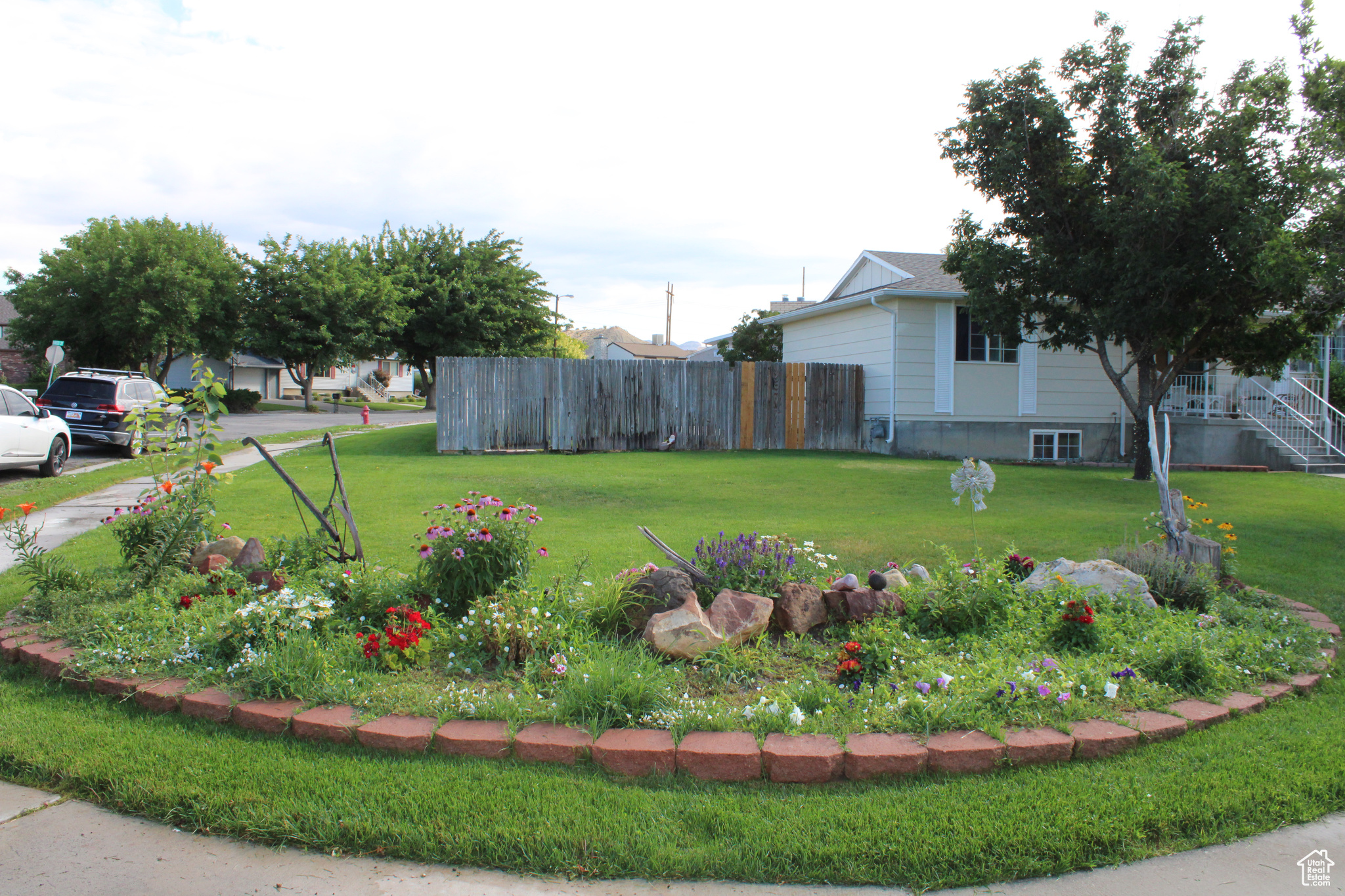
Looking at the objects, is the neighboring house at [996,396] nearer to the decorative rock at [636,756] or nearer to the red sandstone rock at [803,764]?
the red sandstone rock at [803,764]

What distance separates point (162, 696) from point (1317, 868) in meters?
Result: 4.43

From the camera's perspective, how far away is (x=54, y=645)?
164 inches

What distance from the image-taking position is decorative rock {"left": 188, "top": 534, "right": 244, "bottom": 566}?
17.3 ft

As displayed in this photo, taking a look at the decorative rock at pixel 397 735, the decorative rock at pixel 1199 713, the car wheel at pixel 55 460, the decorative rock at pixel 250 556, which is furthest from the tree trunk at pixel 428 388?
the decorative rock at pixel 1199 713

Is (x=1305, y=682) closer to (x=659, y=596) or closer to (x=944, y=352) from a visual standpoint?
(x=659, y=596)

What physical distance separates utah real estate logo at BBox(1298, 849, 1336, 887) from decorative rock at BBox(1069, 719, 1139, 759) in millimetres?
664

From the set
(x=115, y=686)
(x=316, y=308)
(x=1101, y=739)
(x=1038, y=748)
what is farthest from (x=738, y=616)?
(x=316, y=308)

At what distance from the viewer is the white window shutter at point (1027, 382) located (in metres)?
18.6

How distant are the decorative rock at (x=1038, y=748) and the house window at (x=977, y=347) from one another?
16124 mm

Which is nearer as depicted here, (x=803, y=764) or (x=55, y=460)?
(x=803, y=764)

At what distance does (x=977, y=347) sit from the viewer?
18438mm

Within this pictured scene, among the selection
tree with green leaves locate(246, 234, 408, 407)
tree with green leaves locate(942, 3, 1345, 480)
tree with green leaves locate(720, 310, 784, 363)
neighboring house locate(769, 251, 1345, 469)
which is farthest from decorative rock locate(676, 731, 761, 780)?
tree with green leaves locate(246, 234, 408, 407)

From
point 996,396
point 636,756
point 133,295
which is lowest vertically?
point 636,756

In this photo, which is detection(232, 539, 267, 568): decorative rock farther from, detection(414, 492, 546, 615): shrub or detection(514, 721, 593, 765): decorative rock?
detection(514, 721, 593, 765): decorative rock
